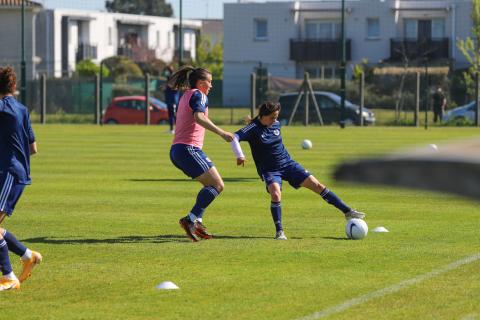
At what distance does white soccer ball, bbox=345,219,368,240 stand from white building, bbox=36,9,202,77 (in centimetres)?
5980

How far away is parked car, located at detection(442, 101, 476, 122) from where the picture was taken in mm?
46500

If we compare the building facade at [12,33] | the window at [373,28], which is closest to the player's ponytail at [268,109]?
the building facade at [12,33]

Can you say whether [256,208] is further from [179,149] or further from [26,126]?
[26,126]

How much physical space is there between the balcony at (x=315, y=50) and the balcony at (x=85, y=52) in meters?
15.1

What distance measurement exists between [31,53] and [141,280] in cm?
6709

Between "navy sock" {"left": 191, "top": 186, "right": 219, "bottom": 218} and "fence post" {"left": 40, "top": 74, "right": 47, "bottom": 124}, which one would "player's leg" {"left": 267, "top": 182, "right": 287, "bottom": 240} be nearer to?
"navy sock" {"left": 191, "top": 186, "right": 219, "bottom": 218}

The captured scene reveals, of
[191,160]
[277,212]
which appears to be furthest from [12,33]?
[277,212]

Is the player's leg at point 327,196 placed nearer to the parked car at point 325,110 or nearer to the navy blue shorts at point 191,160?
the navy blue shorts at point 191,160

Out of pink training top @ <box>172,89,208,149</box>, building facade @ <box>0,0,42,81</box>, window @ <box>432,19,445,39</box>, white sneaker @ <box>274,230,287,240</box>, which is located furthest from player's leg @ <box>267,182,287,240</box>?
window @ <box>432,19,445,39</box>

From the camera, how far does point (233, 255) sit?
10789 millimetres

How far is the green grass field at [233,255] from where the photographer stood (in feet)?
26.7

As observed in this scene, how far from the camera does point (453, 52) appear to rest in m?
75.1

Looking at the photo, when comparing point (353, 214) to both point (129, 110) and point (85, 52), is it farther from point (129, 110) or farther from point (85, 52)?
point (85, 52)

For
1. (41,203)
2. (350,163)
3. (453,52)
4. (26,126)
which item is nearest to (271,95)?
(453,52)
